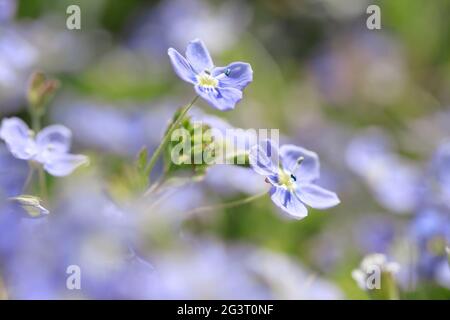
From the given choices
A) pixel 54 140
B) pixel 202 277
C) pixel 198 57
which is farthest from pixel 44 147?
pixel 202 277

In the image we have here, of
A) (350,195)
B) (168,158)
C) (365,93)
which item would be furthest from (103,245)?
(365,93)

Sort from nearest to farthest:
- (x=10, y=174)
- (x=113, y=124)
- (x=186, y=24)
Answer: (x=10, y=174) → (x=113, y=124) → (x=186, y=24)

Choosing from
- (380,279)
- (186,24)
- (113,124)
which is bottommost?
(380,279)

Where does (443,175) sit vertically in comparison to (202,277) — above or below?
above

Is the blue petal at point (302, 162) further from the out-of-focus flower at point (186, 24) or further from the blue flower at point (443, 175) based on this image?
the out-of-focus flower at point (186, 24)

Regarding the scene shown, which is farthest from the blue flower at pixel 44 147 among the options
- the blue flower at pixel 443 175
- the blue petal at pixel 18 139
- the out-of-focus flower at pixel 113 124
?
the blue flower at pixel 443 175

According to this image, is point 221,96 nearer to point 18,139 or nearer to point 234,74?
point 234,74

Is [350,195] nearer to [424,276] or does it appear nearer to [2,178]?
[424,276]

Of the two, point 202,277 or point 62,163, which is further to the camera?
point 202,277
